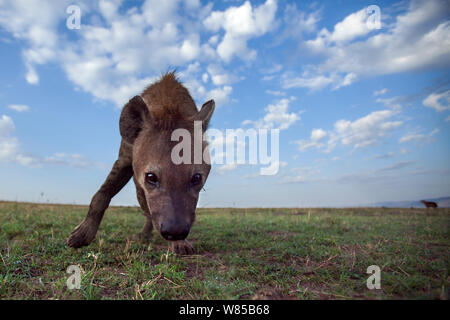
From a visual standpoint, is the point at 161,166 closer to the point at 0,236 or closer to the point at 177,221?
the point at 177,221

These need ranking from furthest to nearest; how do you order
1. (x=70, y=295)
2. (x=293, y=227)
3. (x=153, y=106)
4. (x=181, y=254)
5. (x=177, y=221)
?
(x=293, y=227) < (x=153, y=106) < (x=181, y=254) < (x=177, y=221) < (x=70, y=295)

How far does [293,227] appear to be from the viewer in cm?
599

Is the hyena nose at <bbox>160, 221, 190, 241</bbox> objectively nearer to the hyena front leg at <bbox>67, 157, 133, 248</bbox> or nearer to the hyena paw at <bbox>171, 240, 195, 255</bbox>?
the hyena paw at <bbox>171, 240, 195, 255</bbox>

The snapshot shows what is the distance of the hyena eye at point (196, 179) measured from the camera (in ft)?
10.5

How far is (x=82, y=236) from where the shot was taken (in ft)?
12.6

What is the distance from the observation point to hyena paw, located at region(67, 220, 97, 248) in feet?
12.4

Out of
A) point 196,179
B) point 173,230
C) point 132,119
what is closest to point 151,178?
Answer: point 196,179

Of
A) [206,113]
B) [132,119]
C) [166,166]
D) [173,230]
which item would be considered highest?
[206,113]

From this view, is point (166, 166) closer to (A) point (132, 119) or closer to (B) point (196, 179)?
(B) point (196, 179)

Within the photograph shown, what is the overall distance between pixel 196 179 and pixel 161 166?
17.5 inches

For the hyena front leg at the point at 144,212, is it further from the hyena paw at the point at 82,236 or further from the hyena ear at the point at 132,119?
the hyena ear at the point at 132,119
